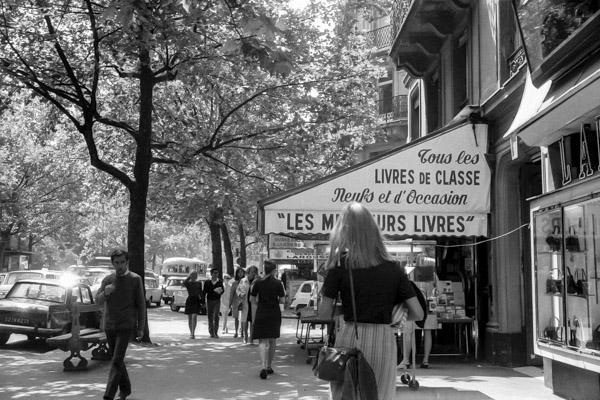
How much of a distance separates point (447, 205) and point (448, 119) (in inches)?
178

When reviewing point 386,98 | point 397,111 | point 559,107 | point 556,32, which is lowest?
point 559,107

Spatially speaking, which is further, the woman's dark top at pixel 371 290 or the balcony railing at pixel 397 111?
the balcony railing at pixel 397 111

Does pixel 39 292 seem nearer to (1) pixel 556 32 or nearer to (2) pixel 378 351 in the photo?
(1) pixel 556 32

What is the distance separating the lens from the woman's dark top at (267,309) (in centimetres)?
1028

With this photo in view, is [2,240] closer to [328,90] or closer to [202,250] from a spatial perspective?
[328,90]

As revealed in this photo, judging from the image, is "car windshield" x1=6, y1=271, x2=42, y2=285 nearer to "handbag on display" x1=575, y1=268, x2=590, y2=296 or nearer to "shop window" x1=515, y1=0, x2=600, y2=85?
"shop window" x1=515, y1=0, x2=600, y2=85

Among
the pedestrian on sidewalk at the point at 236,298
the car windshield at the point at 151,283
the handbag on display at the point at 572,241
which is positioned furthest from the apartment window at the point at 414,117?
the car windshield at the point at 151,283

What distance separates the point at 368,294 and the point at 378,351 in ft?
1.17

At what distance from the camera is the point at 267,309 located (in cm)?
1052

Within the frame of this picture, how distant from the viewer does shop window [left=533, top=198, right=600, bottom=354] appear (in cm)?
736

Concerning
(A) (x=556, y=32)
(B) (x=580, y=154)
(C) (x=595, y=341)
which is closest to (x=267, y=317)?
(C) (x=595, y=341)

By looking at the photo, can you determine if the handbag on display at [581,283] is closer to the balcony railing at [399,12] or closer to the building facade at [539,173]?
the building facade at [539,173]

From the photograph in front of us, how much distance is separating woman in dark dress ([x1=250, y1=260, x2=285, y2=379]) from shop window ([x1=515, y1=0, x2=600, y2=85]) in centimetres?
493

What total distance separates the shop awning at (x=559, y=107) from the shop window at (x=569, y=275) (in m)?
0.90
